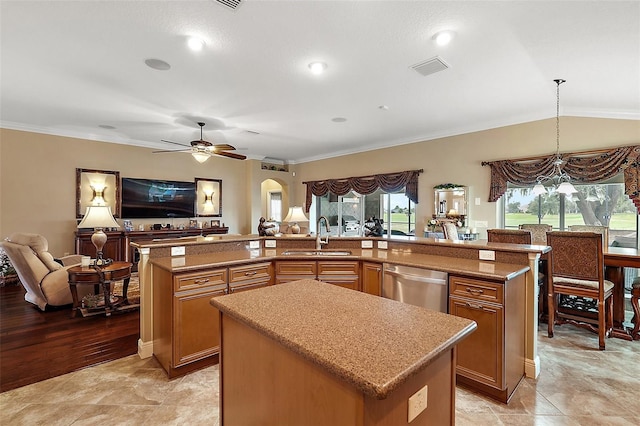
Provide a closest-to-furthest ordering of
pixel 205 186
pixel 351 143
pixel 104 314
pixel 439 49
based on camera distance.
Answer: pixel 439 49
pixel 104 314
pixel 351 143
pixel 205 186

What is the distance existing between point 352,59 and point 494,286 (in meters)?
2.42

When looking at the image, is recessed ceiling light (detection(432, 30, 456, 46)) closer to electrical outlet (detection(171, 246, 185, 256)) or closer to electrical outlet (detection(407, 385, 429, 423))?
electrical outlet (detection(407, 385, 429, 423))

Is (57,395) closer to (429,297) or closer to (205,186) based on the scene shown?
(429,297)

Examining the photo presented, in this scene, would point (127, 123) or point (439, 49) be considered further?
point (127, 123)

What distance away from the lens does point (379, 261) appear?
2865mm

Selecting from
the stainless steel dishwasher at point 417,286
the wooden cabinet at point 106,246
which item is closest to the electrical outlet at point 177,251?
the stainless steel dishwasher at point 417,286

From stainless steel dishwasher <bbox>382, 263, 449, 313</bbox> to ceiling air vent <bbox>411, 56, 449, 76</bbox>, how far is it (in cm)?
205

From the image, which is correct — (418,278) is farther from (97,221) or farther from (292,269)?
(97,221)

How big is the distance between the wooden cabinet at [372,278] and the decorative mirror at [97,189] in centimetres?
577

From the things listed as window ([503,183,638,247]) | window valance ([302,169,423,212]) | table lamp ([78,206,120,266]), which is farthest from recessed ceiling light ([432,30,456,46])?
table lamp ([78,206,120,266])

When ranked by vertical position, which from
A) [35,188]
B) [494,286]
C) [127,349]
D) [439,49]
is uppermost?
[439,49]

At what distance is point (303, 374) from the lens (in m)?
1.05

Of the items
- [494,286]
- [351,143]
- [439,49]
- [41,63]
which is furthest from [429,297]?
[351,143]

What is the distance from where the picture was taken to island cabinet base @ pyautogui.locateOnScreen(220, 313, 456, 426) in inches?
35.4
